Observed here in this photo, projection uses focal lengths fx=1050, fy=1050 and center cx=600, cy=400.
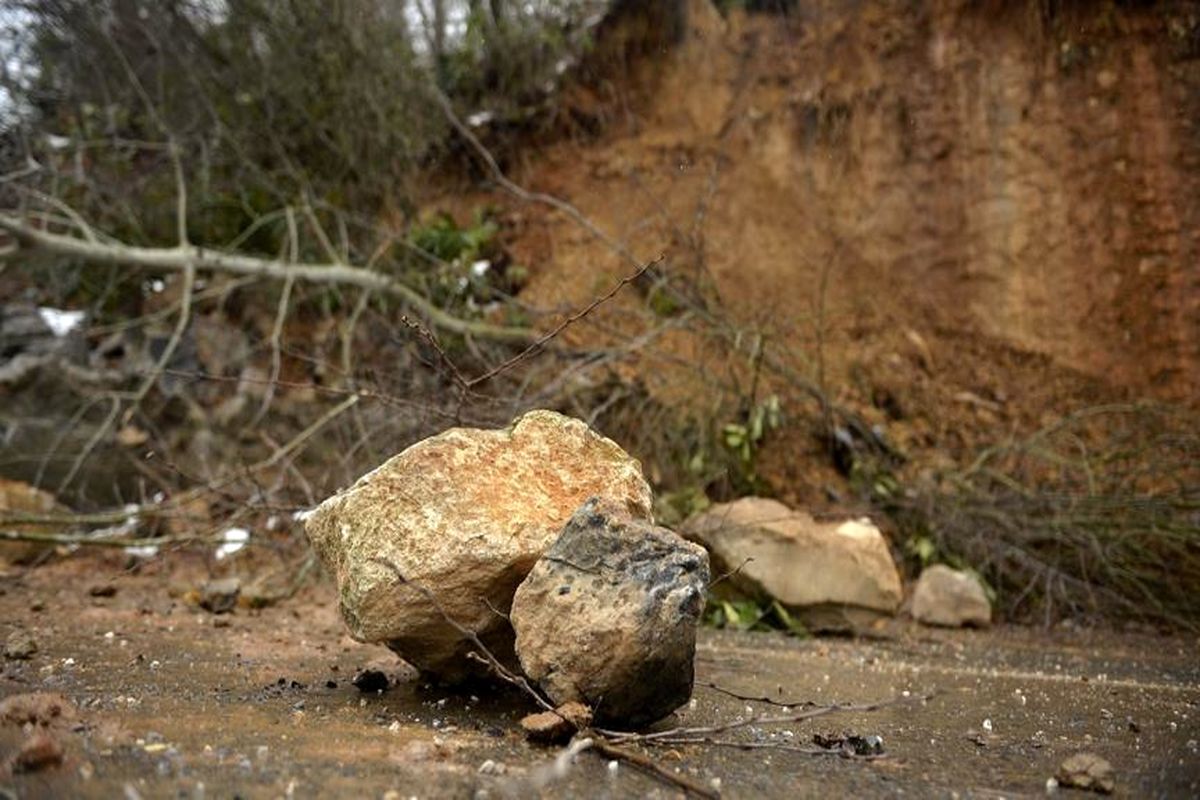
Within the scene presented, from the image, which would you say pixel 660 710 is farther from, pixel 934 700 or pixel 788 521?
pixel 788 521

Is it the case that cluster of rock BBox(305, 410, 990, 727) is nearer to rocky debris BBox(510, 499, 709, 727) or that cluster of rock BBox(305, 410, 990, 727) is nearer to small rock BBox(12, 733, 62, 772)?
rocky debris BBox(510, 499, 709, 727)

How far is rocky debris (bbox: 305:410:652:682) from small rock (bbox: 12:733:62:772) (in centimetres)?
83

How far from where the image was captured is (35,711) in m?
2.36

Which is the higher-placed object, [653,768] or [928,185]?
[928,185]

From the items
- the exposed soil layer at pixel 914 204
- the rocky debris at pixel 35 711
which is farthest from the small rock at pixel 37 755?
the exposed soil layer at pixel 914 204

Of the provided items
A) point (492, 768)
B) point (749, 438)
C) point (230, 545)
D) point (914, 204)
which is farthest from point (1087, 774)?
point (914, 204)

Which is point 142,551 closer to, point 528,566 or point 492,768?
point 528,566

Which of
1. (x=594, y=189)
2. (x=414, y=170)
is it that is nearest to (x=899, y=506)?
(x=594, y=189)

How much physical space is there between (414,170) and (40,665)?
19.2 ft

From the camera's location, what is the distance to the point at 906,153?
820 centimetres

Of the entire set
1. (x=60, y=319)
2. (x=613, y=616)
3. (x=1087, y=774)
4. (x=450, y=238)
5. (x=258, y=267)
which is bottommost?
(x=1087, y=774)

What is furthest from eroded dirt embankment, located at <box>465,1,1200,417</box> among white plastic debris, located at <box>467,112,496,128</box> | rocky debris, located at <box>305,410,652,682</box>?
rocky debris, located at <box>305,410,652,682</box>

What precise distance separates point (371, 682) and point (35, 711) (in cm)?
96

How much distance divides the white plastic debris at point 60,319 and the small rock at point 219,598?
399 cm
